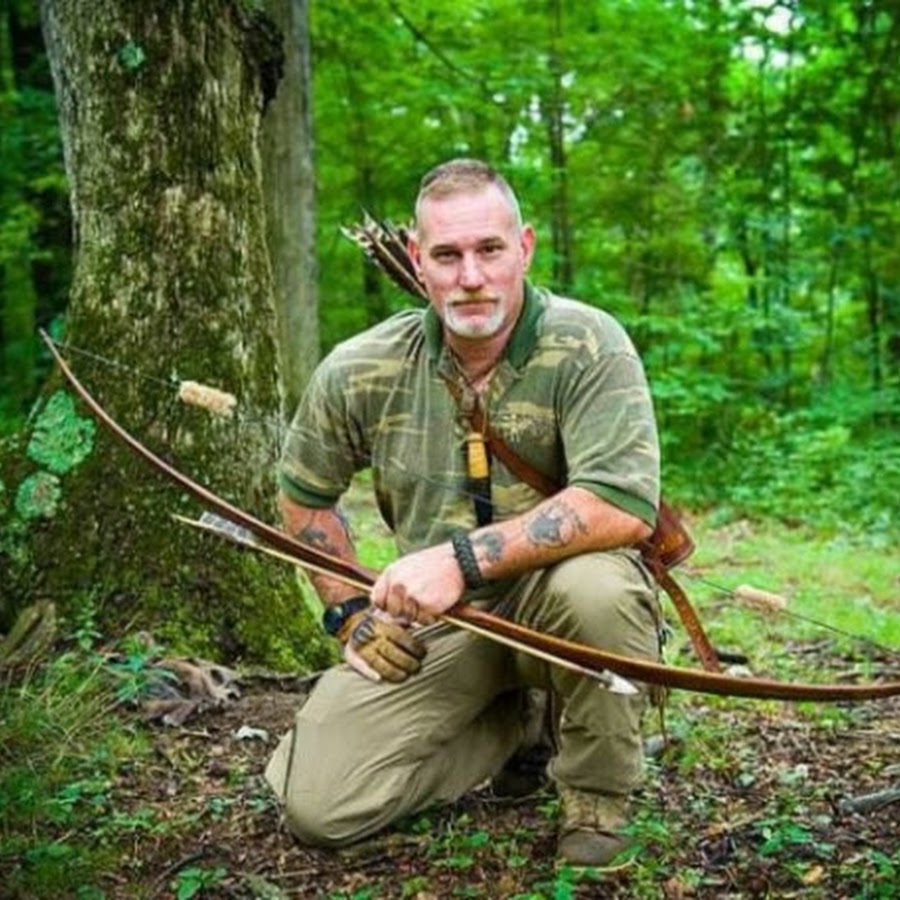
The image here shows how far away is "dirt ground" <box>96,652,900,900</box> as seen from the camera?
277 cm

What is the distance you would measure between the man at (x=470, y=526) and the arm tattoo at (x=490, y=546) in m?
0.02

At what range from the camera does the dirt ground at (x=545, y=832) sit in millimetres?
2770

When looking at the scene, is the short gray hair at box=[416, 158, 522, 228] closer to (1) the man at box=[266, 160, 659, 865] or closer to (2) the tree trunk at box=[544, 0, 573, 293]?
(1) the man at box=[266, 160, 659, 865]

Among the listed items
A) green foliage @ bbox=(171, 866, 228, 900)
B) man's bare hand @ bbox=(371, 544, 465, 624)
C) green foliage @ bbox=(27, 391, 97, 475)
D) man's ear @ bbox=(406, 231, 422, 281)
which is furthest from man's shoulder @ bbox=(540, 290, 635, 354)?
green foliage @ bbox=(27, 391, 97, 475)


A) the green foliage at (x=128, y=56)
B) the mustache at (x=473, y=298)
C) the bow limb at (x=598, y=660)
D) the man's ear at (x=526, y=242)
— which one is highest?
the green foliage at (x=128, y=56)

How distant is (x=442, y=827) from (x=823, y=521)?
6.93m

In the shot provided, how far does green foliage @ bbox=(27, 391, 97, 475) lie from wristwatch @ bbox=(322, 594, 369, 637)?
136cm

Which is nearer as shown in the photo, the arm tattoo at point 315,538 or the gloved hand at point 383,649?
the gloved hand at point 383,649

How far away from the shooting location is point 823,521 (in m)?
9.49

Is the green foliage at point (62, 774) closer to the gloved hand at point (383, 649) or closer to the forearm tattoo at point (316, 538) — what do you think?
the gloved hand at point (383, 649)

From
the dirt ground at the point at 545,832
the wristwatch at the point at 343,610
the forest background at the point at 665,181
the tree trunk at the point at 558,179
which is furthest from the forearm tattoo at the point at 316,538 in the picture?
the tree trunk at the point at 558,179

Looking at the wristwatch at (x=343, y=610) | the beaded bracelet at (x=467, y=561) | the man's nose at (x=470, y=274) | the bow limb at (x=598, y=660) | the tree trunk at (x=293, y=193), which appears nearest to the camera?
the bow limb at (x=598, y=660)

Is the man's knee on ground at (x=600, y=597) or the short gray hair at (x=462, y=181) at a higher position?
the short gray hair at (x=462, y=181)

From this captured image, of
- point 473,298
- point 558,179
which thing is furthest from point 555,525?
point 558,179
